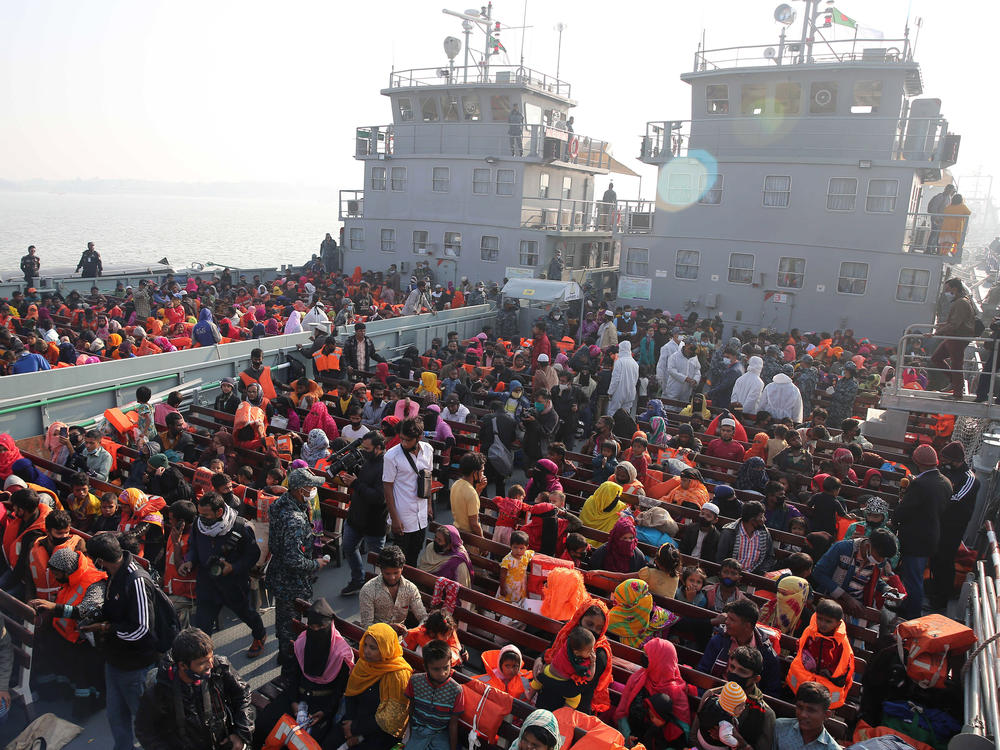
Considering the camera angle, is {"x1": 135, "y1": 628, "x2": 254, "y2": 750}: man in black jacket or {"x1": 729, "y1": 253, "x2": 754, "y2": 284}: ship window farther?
{"x1": 729, "y1": 253, "x2": 754, "y2": 284}: ship window

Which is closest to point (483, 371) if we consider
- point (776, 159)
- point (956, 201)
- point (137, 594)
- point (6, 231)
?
point (137, 594)

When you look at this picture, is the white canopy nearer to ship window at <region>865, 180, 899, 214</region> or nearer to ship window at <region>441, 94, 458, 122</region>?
ship window at <region>865, 180, 899, 214</region>

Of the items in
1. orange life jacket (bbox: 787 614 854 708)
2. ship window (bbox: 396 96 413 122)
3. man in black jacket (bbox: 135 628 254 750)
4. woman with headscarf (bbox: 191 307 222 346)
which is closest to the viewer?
man in black jacket (bbox: 135 628 254 750)

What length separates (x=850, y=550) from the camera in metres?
5.99

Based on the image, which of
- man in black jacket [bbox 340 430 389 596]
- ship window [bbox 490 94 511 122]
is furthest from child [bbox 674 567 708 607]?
ship window [bbox 490 94 511 122]

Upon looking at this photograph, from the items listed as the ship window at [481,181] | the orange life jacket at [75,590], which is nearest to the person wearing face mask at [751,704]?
the orange life jacket at [75,590]

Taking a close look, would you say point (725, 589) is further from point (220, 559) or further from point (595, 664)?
point (220, 559)

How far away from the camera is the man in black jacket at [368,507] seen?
686 centimetres

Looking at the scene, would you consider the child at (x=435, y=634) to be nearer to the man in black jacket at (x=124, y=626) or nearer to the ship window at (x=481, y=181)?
the man in black jacket at (x=124, y=626)

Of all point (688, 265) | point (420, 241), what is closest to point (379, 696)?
point (688, 265)

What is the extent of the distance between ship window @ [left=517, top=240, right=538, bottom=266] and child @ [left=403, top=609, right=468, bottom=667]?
2264cm

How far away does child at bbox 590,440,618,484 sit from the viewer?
8.48m

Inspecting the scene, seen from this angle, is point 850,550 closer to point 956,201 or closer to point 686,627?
point 686,627

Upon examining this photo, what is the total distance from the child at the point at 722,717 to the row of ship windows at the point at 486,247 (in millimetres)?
23424
